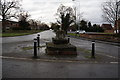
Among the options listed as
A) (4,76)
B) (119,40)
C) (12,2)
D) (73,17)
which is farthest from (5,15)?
(4,76)

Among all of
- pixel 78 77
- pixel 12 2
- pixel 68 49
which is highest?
pixel 12 2

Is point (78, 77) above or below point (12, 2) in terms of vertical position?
below

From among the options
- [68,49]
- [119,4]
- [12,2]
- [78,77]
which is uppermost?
[12,2]

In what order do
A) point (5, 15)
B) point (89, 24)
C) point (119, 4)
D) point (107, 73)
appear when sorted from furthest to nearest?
point (89, 24) < point (5, 15) < point (119, 4) < point (107, 73)

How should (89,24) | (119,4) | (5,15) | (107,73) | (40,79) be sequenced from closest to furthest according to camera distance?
(40,79), (107,73), (119,4), (5,15), (89,24)

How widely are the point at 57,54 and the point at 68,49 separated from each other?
0.81 m

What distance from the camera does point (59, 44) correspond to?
1034 centimetres

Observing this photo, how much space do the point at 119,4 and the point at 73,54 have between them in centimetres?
2222

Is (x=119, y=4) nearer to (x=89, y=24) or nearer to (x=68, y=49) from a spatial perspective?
(x=68, y=49)

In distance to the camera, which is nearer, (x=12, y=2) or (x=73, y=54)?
(x=73, y=54)

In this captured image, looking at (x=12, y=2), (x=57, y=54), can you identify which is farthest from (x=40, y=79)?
(x=12, y=2)

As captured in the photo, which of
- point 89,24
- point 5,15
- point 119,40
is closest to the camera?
point 119,40

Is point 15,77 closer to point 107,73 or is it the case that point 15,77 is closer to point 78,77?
point 78,77

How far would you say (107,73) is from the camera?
5375 millimetres
